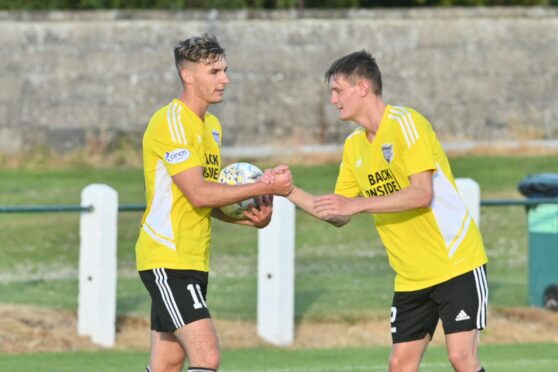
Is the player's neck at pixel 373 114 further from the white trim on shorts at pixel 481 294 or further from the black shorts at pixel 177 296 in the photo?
the black shorts at pixel 177 296

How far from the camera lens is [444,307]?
8.32m

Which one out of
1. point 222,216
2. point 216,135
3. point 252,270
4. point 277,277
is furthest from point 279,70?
point 216,135

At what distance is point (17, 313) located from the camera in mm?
12953

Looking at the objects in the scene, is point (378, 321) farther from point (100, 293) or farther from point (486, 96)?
point (486, 96)

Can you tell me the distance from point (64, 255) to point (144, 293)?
3.22 metres

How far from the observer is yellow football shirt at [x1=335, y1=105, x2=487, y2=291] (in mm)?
8219

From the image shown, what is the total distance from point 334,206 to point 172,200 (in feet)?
3.06

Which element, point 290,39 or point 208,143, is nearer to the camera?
point 208,143

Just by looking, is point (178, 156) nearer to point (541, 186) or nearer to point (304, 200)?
point (304, 200)

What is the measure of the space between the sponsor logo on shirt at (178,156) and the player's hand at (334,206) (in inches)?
34.4

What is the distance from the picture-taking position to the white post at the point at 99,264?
12375mm

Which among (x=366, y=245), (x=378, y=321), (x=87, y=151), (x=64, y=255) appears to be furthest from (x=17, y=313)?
(x=87, y=151)

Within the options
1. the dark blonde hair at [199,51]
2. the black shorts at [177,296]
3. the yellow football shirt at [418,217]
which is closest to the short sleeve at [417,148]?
the yellow football shirt at [418,217]

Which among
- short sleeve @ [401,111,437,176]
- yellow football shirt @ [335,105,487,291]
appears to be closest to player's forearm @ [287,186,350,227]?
yellow football shirt @ [335,105,487,291]
